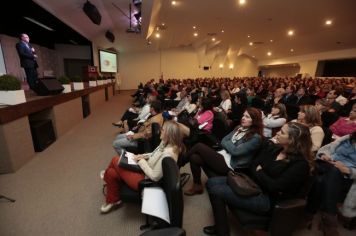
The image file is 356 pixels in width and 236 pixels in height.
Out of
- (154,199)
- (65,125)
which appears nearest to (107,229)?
(154,199)

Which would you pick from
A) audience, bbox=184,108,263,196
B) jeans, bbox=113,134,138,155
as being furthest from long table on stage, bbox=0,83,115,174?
audience, bbox=184,108,263,196

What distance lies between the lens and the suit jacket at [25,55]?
4.42 m

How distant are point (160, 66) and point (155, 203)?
16846mm

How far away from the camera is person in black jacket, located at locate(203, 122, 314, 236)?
1349mm

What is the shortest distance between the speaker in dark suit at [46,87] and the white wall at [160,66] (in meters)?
12.5

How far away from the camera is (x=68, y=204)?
2.16m

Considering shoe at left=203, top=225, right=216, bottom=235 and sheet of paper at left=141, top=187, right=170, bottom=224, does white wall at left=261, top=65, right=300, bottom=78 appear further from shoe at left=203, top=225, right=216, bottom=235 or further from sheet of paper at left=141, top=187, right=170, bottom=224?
sheet of paper at left=141, top=187, right=170, bottom=224

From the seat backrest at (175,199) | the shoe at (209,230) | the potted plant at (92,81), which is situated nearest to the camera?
the seat backrest at (175,199)

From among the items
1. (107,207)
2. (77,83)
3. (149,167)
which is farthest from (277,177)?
(77,83)

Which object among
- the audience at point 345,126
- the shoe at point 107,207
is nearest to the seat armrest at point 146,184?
the shoe at point 107,207

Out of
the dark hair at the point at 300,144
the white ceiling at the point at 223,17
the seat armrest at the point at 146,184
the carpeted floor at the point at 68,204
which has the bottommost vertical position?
the carpeted floor at the point at 68,204

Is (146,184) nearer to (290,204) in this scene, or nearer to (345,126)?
(290,204)

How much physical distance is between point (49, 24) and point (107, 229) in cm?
821

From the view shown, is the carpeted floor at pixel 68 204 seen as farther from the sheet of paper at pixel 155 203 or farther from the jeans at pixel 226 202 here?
the sheet of paper at pixel 155 203
